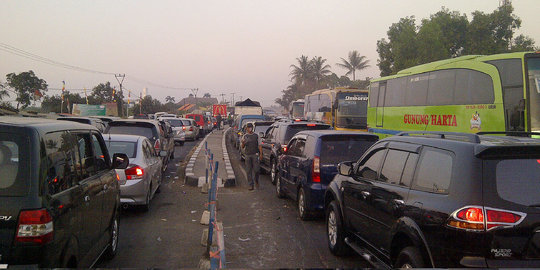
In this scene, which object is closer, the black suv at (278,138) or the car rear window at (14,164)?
the car rear window at (14,164)

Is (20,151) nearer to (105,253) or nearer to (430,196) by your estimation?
(105,253)

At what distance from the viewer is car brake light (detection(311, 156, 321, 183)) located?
8.20m

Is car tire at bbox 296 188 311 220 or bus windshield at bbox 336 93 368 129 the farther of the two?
bus windshield at bbox 336 93 368 129

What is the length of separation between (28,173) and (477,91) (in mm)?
11622

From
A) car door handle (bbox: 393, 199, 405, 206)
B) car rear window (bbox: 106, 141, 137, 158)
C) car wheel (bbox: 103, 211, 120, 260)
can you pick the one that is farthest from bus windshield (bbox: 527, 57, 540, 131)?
car wheel (bbox: 103, 211, 120, 260)

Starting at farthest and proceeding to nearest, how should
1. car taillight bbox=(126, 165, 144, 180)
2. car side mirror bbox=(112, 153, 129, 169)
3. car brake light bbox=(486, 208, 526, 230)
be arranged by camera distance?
car taillight bbox=(126, 165, 144, 180) < car side mirror bbox=(112, 153, 129, 169) < car brake light bbox=(486, 208, 526, 230)

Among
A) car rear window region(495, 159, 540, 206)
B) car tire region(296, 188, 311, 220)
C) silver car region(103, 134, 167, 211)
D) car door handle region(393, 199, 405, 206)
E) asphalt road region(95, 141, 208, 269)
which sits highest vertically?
car rear window region(495, 159, 540, 206)

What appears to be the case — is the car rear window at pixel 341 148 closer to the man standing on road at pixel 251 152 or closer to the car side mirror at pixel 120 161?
the car side mirror at pixel 120 161

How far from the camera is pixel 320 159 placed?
27.1ft

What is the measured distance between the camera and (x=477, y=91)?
1210 centimetres

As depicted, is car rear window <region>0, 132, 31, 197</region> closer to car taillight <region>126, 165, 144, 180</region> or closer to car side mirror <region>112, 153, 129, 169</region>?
car side mirror <region>112, 153, 129, 169</region>

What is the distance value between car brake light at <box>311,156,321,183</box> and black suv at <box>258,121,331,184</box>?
12.3 feet

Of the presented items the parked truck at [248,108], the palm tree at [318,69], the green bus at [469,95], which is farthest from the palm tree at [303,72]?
the green bus at [469,95]

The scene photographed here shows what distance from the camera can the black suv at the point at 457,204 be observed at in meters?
3.31
